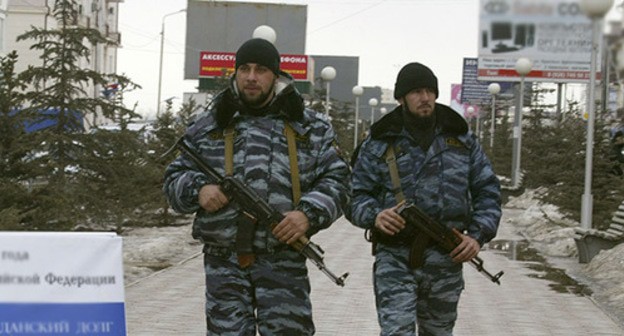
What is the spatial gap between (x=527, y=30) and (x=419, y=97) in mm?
1463

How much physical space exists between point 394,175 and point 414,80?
1.44 ft

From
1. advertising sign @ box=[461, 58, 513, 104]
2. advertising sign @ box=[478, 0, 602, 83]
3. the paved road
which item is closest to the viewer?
advertising sign @ box=[478, 0, 602, 83]

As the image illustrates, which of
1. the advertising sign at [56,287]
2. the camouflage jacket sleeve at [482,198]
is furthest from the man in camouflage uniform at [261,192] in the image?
the advertising sign at [56,287]

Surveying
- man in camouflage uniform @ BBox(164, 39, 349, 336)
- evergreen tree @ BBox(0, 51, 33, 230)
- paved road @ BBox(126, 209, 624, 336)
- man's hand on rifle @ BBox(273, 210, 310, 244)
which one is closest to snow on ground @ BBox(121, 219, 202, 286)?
paved road @ BBox(126, 209, 624, 336)

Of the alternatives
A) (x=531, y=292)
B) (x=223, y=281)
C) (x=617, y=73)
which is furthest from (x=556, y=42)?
(x=531, y=292)

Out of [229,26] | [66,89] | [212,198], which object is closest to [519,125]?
[66,89]

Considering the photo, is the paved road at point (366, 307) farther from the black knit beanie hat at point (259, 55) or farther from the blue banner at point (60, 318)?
the blue banner at point (60, 318)

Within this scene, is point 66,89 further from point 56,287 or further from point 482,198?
point 56,287

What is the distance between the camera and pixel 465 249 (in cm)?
573

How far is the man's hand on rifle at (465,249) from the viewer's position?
574cm

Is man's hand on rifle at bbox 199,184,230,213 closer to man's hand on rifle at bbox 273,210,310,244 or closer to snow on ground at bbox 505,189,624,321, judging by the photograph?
man's hand on rifle at bbox 273,210,310,244

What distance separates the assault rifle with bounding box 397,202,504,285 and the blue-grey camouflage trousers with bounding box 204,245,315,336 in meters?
0.62

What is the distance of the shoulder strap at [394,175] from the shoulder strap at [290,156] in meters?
0.67

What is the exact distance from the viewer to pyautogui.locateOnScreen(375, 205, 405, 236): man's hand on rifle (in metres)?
5.68
